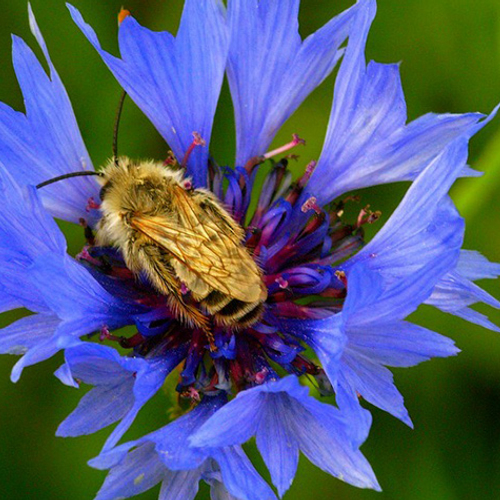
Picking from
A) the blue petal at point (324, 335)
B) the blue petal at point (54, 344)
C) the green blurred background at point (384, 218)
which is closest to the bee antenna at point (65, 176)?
the blue petal at point (54, 344)

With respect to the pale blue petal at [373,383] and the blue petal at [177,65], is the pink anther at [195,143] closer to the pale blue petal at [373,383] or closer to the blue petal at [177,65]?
the blue petal at [177,65]

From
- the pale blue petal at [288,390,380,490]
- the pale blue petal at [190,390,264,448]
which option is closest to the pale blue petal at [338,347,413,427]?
the pale blue petal at [288,390,380,490]

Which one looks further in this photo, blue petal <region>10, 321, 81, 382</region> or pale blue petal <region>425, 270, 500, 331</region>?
pale blue petal <region>425, 270, 500, 331</region>

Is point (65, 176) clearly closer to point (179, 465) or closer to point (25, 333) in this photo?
point (25, 333)

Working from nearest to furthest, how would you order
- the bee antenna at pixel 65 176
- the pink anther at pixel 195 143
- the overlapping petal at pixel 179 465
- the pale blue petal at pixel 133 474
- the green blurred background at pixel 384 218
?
the overlapping petal at pixel 179 465 → the pale blue petal at pixel 133 474 → the bee antenna at pixel 65 176 → the pink anther at pixel 195 143 → the green blurred background at pixel 384 218

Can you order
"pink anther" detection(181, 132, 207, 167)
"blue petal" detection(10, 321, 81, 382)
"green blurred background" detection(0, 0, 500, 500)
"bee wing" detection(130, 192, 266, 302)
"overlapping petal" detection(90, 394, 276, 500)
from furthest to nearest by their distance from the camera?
"green blurred background" detection(0, 0, 500, 500) → "pink anther" detection(181, 132, 207, 167) → "bee wing" detection(130, 192, 266, 302) → "overlapping petal" detection(90, 394, 276, 500) → "blue petal" detection(10, 321, 81, 382)

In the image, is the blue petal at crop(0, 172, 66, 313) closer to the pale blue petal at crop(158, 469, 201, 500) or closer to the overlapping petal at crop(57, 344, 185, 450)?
the overlapping petal at crop(57, 344, 185, 450)

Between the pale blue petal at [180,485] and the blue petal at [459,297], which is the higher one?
the blue petal at [459,297]

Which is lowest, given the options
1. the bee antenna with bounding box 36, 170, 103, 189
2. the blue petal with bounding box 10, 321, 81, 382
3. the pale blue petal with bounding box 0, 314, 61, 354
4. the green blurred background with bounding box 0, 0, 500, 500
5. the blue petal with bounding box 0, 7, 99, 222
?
the green blurred background with bounding box 0, 0, 500, 500
